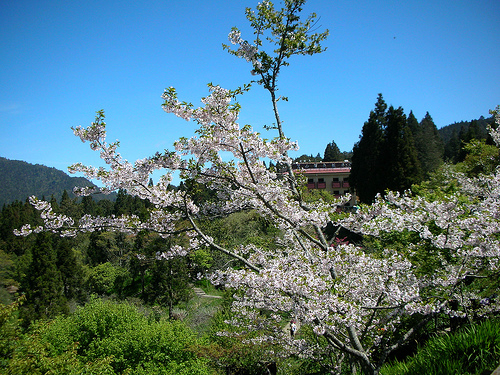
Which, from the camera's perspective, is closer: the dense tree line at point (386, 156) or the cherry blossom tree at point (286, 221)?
the cherry blossom tree at point (286, 221)

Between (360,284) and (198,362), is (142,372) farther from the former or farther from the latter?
(360,284)

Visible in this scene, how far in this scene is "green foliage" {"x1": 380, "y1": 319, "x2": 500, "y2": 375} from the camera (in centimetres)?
409

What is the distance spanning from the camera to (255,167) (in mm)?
4633

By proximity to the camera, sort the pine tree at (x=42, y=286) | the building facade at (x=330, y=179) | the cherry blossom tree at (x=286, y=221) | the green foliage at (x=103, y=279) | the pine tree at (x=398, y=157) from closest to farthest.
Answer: the cherry blossom tree at (x=286, y=221) < the pine tree at (x=42, y=286) < the pine tree at (x=398, y=157) < the green foliage at (x=103, y=279) < the building facade at (x=330, y=179)

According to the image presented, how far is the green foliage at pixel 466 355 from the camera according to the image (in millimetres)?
4094

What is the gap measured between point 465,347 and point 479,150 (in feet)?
53.1

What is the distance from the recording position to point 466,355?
14.1 ft

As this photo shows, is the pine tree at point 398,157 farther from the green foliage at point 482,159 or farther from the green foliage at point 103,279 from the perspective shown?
the green foliage at point 103,279

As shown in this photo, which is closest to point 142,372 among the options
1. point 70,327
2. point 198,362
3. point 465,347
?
point 198,362

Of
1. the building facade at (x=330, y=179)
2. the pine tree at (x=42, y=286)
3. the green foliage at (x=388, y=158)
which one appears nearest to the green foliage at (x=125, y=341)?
the pine tree at (x=42, y=286)

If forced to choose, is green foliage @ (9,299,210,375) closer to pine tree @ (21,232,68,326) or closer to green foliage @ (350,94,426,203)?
pine tree @ (21,232,68,326)

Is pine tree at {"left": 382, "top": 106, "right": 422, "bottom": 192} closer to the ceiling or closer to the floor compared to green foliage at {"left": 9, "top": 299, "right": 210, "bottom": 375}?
closer to the ceiling

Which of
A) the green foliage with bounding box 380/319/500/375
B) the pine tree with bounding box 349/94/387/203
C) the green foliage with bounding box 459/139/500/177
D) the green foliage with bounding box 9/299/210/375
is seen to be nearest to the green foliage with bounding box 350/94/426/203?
the pine tree with bounding box 349/94/387/203

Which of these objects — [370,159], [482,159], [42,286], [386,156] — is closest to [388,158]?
[386,156]
